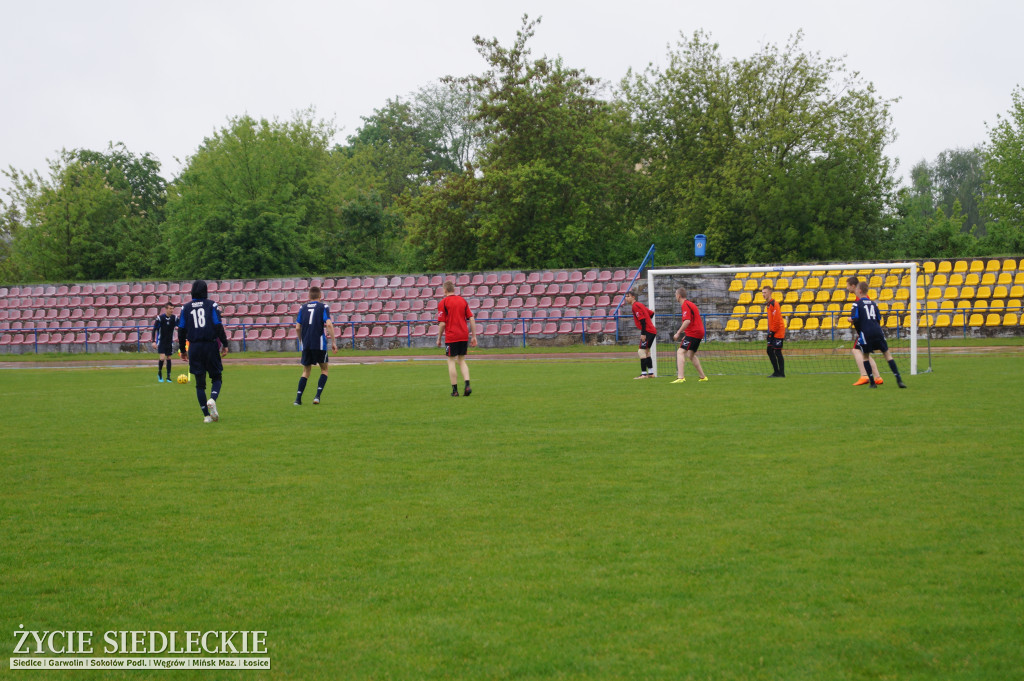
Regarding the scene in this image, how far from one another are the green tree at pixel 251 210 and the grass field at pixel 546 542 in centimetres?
3467

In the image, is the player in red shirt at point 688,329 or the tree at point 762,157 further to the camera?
the tree at point 762,157

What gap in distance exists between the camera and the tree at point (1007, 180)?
4803 centimetres

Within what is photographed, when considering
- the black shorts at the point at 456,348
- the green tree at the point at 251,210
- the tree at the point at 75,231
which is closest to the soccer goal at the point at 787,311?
the black shorts at the point at 456,348

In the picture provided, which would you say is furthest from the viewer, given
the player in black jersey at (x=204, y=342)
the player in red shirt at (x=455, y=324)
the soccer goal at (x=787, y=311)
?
the soccer goal at (x=787, y=311)

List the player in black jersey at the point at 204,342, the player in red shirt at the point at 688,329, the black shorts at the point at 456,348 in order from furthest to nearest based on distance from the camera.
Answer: the player in red shirt at the point at 688,329 → the black shorts at the point at 456,348 → the player in black jersey at the point at 204,342

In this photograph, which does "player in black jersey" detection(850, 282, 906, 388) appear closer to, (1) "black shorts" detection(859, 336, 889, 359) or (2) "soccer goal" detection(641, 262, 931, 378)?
(1) "black shorts" detection(859, 336, 889, 359)

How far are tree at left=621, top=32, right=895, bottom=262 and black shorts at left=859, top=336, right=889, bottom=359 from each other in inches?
1006

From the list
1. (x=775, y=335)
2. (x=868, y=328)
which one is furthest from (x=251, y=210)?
(x=868, y=328)

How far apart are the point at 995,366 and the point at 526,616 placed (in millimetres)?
18645

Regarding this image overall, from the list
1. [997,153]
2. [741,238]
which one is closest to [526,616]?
[741,238]

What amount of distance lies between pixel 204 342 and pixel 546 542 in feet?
27.7

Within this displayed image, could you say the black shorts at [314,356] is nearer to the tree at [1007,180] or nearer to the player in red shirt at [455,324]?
the player in red shirt at [455,324]

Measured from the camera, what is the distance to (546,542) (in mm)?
6152

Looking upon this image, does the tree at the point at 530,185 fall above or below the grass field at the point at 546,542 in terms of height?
above
